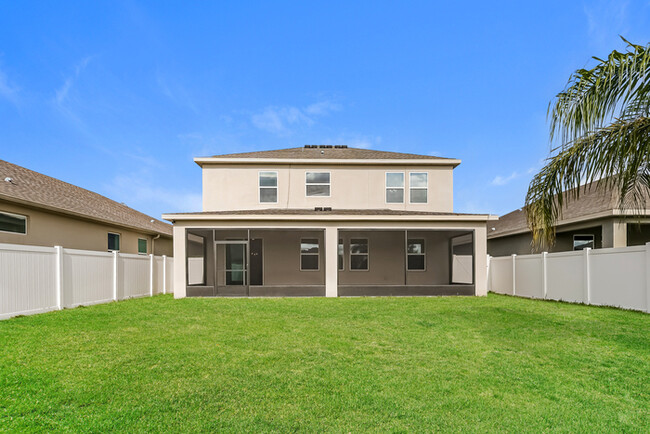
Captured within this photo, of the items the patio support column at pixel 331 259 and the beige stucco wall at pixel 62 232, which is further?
the patio support column at pixel 331 259

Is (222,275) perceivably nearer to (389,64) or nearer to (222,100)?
(222,100)

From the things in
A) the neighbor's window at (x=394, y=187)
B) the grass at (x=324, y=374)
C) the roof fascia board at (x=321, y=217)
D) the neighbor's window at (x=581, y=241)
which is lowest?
the grass at (x=324, y=374)

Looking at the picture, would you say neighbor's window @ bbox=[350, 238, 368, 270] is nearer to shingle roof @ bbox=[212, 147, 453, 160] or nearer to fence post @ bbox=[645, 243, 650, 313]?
shingle roof @ bbox=[212, 147, 453, 160]

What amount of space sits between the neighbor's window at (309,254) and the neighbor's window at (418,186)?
4955 mm

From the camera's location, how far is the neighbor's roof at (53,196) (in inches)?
427

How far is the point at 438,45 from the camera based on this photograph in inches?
487

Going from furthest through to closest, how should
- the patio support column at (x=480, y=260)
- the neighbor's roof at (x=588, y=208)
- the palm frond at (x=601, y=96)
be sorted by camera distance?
1. the patio support column at (x=480, y=260)
2. the neighbor's roof at (x=588, y=208)
3. the palm frond at (x=601, y=96)

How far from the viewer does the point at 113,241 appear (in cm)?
1556

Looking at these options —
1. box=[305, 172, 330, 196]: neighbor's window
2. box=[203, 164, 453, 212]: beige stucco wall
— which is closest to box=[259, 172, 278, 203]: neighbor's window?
box=[203, 164, 453, 212]: beige stucco wall

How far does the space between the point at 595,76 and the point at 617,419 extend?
191 inches

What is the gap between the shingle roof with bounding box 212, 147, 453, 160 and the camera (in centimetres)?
1606

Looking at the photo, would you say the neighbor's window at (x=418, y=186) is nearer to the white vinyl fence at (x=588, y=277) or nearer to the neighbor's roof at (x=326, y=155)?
the neighbor's roof at (x=326, y=155)

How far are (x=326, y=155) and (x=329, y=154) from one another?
370 mm

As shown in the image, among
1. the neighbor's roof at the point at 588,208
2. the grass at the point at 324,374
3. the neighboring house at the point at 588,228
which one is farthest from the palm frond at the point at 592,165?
the neighbor's roof at the point at 588,208
